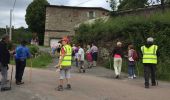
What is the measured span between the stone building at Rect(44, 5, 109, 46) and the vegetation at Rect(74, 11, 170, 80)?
112ft

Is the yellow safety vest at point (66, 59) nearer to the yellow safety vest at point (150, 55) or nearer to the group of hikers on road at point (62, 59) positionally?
the group of hikers on road at point (62, 59)

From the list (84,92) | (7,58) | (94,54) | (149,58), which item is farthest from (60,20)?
(84,92)

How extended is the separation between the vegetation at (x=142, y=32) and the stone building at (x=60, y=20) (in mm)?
34006

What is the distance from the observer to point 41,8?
3135 inches

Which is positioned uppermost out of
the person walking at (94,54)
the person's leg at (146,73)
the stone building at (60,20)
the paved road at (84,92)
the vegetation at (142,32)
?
the stone building at (60,20)

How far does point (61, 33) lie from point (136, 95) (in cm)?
5308

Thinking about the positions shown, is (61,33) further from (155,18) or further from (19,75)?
(19,75)

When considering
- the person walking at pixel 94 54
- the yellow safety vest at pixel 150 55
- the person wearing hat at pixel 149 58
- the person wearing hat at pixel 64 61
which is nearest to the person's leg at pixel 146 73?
the person wearing hat at pixel 149 58

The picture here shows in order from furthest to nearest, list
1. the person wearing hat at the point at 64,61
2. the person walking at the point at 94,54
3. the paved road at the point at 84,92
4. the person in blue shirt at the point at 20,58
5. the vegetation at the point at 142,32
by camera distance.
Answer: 1. the person walking at the point at 94,54
2. the vegetation at the point at 142,32
3. the person in blue shirt at the point at 20,58
4. the person wearing hat at the point at 64,61
5. the paved road at the point at 84,92

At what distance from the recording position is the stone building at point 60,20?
221ft

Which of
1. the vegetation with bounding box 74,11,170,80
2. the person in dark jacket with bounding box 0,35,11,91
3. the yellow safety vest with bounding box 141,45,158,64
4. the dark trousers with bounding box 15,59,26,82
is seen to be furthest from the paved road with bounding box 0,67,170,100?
the vegetation with bounding box 74,11,170,80

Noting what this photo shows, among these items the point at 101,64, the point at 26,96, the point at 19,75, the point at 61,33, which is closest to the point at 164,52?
the point at 101,64

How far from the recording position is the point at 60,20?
222 feet

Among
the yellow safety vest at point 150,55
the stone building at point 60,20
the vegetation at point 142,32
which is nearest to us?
the yellow safety vest at point 150,55
